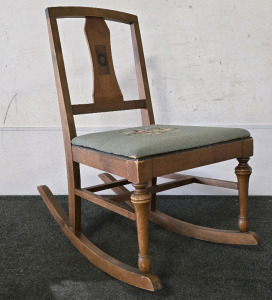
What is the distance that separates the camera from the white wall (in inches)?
59.4

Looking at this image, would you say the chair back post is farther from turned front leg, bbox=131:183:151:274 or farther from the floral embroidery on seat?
turned front leg, bbox=131:183:151:274

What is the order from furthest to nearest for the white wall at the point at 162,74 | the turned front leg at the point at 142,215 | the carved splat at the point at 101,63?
the white wall at the point at 162,74 → the carved splat at the point at 101,63 → the turned front leg at the point at 142,215

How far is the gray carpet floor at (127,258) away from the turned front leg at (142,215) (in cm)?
8

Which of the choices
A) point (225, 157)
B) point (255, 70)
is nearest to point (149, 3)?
point (255, 70)

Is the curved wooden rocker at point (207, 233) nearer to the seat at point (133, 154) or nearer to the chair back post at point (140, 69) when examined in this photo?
the seat at point (133, 154)

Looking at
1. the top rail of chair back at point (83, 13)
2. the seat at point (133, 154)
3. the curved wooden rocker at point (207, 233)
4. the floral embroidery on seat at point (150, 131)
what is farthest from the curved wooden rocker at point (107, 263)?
the top rail of chair back at point (83, 13)

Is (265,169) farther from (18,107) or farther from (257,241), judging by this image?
(18,107)

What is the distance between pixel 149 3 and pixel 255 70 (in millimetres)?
535

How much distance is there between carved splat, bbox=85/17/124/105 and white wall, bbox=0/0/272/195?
1.14 feet

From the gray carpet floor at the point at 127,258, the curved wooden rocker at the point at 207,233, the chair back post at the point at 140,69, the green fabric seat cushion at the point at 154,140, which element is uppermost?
the chair back post at the point at 140,69

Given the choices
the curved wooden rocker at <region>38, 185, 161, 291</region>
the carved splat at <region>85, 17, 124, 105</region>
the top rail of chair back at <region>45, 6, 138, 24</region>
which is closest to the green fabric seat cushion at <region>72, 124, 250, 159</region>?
the carved splat at <region>85, 17, 124, 105</region>

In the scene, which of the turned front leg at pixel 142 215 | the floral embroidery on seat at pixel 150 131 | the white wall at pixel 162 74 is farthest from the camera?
the white wall at pixel 162 74

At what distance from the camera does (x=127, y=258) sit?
106 centimetres

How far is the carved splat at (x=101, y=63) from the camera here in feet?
3.94
